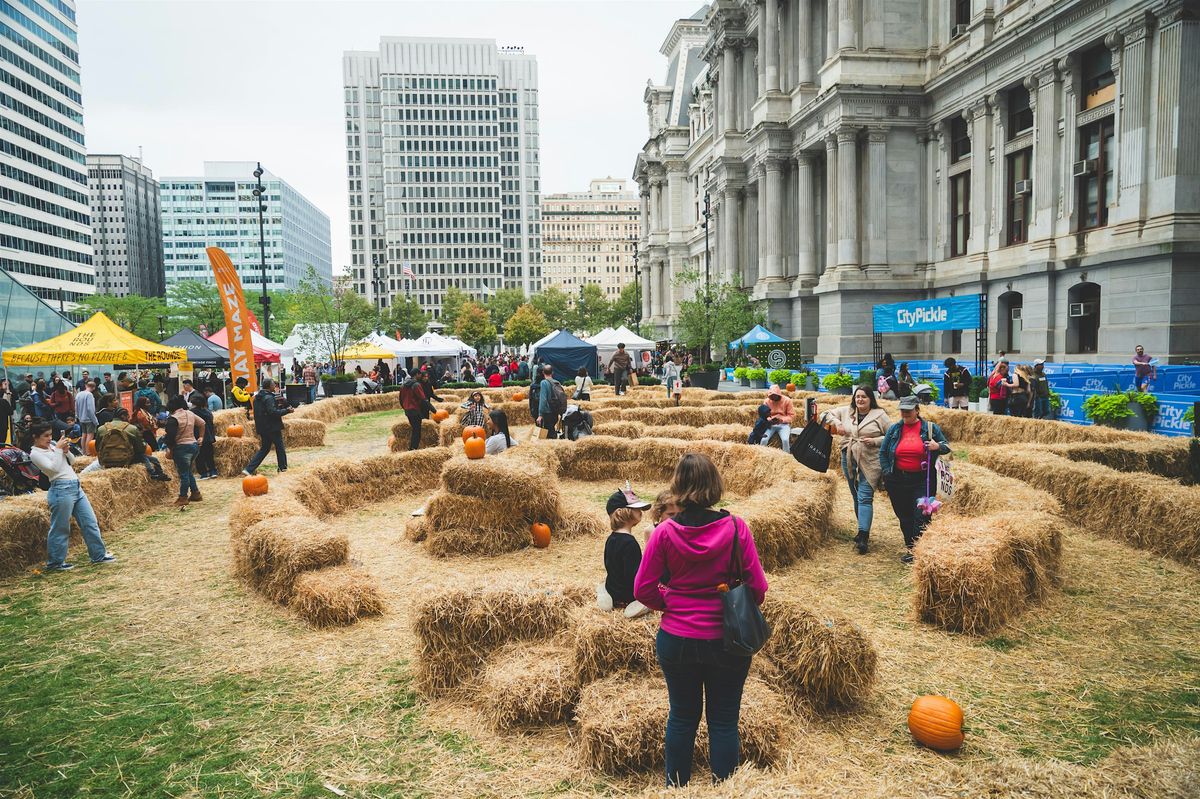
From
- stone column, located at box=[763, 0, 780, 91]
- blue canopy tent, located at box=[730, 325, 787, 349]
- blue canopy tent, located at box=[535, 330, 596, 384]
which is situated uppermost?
stone column, located at box=[763, 0, 780, 91]

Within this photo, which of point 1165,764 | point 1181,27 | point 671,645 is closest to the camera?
point 1165,764

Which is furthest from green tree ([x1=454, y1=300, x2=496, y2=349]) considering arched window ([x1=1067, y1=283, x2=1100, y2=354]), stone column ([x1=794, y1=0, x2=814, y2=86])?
arched window ([x1=1067, y1=283, x2=1100, y2=354])

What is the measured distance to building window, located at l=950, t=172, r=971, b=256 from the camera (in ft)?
122

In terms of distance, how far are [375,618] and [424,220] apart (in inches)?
6203

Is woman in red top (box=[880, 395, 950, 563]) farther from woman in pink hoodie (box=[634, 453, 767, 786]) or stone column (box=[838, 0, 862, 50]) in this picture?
stone column (box=[838, 0, 862, 50])

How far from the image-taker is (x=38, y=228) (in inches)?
3676

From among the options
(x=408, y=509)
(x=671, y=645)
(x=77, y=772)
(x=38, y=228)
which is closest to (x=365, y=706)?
(x=77, y=772)

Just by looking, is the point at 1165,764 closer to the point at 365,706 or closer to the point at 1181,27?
the point at 365,706

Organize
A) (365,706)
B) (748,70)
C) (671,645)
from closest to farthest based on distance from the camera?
(671,645), (365,706), (748,70)

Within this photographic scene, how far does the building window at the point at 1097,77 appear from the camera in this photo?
1061 inches

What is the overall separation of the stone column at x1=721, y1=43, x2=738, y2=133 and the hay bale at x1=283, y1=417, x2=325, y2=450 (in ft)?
154

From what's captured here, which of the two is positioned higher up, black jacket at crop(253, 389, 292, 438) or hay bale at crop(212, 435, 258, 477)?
black jacket at crop(253, 389, 292, 438)

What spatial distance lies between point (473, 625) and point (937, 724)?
3.55 m

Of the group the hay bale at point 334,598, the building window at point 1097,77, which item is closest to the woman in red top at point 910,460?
the hay bale at point 334,598
